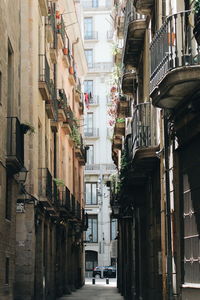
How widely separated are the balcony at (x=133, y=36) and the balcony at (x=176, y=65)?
23.9ft

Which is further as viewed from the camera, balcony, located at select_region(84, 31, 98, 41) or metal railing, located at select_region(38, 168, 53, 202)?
balcony, located at select_region(84, 31, 98, 41)

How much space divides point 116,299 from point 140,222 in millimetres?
11145

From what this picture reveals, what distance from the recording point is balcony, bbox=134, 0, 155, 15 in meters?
19.9

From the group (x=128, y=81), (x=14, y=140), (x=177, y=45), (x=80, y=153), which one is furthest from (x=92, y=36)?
(x=177, y=45)

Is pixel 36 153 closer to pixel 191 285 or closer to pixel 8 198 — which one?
pixel 8 198

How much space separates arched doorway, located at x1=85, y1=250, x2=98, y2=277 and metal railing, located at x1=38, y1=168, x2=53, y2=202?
49.7m

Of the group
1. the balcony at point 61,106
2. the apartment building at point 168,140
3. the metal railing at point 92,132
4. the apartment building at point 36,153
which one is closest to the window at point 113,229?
the metal railing at point 92,132

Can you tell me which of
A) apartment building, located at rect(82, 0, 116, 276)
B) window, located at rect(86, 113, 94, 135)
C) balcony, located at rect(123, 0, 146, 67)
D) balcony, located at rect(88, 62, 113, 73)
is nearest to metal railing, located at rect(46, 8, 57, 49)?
balcony, located at rect(123, 0, 146, 67)

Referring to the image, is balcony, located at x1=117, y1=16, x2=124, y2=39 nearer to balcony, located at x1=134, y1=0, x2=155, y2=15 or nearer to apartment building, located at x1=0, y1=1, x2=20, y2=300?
apartment building, located at x1=0, y1=1, x2=20, y2=300

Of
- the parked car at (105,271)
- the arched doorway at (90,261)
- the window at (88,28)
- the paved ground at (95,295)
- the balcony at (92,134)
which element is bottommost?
the paved ground at (95,295)

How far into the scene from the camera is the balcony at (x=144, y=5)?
19.9 m

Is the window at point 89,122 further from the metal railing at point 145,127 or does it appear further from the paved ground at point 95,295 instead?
the metal railing at point 145,127

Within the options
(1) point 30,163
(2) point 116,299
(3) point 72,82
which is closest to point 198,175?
(1) point 30,163

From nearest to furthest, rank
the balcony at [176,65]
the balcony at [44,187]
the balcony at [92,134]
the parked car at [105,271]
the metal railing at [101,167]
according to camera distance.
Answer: the balcony at [176,65], the balcony at [44,187], the parked car at [105,271], the metal railing at [101,167], the balcony at [92,134]
